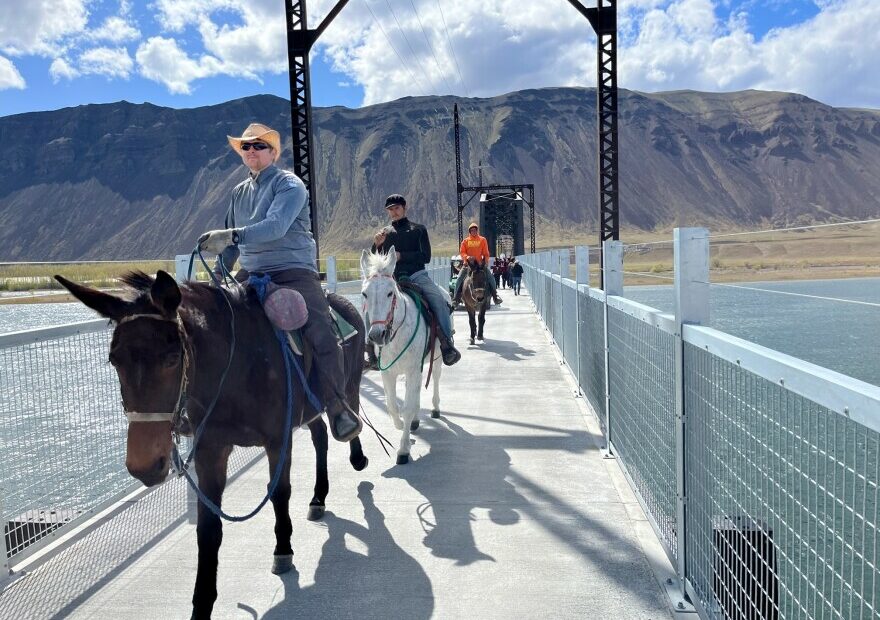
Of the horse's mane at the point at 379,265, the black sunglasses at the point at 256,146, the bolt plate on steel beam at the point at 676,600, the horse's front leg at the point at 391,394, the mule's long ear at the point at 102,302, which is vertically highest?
the black sunglasses at the point at 256,146

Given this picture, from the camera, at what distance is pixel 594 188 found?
152m

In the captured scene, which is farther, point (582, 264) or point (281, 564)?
point (582, 264)

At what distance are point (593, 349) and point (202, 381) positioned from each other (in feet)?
14.9

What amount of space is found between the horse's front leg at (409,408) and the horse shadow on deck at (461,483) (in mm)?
129

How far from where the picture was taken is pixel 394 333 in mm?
6242

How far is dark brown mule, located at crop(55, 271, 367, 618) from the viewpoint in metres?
2.68

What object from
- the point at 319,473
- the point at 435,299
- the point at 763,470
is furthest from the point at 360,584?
the point at 435,299

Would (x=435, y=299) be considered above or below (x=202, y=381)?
above

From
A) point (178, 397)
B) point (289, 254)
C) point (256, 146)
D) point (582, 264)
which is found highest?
point (256, 146)

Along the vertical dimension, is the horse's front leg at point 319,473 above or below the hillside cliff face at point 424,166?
below

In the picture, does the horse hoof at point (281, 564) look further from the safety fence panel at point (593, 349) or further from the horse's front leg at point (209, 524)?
the safety fence panel at point (593, 349)

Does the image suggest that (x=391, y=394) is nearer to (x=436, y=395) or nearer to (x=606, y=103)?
(x=436, y=395)

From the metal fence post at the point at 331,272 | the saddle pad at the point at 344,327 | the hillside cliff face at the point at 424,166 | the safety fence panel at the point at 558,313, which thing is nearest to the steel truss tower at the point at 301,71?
the metal fence post at the point at 331,272

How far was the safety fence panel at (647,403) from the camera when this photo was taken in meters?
3.70
